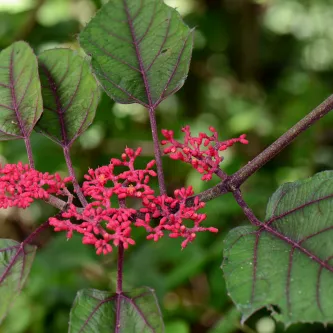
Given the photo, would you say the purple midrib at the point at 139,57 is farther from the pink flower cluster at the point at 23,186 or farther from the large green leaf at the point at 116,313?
the large green leaf at the point at 116,313

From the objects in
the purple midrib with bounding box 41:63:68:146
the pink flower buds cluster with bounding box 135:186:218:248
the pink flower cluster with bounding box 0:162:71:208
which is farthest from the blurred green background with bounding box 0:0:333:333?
the pink flower buds cluster with bounding box 135:186:218:248

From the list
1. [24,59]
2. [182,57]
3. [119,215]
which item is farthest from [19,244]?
[182,57]

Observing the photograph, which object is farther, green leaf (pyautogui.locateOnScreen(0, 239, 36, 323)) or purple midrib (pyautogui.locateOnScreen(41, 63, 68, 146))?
purple midrib (pyautogui.locateOnScreen(41, 63, 68, 146))

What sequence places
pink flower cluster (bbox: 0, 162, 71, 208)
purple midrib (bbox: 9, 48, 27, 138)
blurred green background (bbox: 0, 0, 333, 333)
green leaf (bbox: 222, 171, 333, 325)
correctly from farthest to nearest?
1. blurred green background (bbox: 0, 0, 333, 333)
2. purple midrib (bbox: 9, 48, 27, 138)
3. pink flower cluster (bbox: 0, 162, 71, 208)
4. green leaf (bbox: 222, 171, 333, 325)

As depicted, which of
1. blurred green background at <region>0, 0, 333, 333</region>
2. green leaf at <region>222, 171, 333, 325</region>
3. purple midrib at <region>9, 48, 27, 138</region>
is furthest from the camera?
blurred green background at <region>0, 0, 333, 333</region>

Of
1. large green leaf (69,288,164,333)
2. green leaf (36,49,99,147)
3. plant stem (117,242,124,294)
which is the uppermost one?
green leaf (36,49,99,147)

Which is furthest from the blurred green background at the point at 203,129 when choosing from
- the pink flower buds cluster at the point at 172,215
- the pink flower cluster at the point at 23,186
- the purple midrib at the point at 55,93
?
the pink flower buds cluster at the point at 172,215

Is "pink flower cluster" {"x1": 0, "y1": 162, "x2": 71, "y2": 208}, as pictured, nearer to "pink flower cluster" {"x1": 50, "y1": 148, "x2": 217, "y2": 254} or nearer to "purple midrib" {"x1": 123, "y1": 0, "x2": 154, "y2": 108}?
"pink flower cluster" {"x1": 50, "y1": 148, "x2": 217, "y2": 254}

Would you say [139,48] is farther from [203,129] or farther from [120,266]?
[203,129]
